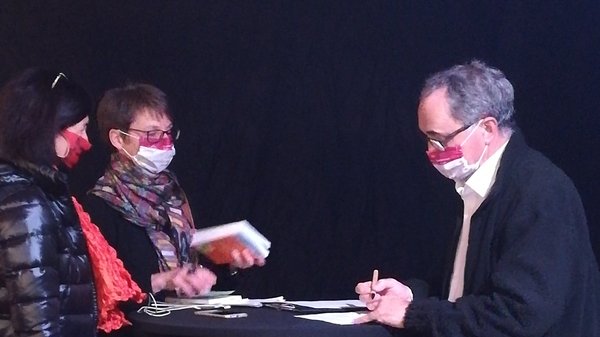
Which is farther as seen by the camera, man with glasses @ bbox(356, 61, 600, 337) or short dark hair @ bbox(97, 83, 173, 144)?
short dark hair @ bbox(97, 83, 173, 144)

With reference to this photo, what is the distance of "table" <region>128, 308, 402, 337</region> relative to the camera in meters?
2.32

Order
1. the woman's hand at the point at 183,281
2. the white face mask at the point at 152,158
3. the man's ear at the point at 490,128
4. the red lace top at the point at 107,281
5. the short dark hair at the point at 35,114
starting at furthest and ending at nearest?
1. the white face mask at the point at 152,158
2. the woman's hand at the point at 183,281
3. the red lace top at the point at 107,281
4. the man's ear at the point at 490,128
5. the short dark hair at the point at 35,114

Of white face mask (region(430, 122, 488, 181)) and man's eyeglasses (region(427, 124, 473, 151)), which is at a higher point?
man's eyeglasses (region(427, 124, 473, 151))

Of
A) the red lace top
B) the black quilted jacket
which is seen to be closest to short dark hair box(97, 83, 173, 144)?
the red lace top

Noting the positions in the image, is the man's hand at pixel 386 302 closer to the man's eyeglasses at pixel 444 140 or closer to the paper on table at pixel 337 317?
the paper on table at pixel 337 317

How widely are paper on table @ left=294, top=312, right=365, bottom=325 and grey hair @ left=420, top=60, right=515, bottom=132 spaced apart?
1.92 feet

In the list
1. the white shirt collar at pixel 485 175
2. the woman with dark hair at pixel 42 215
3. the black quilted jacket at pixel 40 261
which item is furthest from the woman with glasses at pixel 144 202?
the white shirt collar at pixel 485 175

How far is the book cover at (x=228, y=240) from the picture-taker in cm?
278

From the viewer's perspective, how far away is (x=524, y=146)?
250 centimetres

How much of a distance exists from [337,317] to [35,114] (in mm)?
927

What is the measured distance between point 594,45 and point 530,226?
1574mm

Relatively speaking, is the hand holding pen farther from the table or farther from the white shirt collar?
the white shirt collar

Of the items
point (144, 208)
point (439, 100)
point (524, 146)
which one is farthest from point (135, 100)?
point (524, 146)

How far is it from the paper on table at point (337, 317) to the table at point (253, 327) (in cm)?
4
